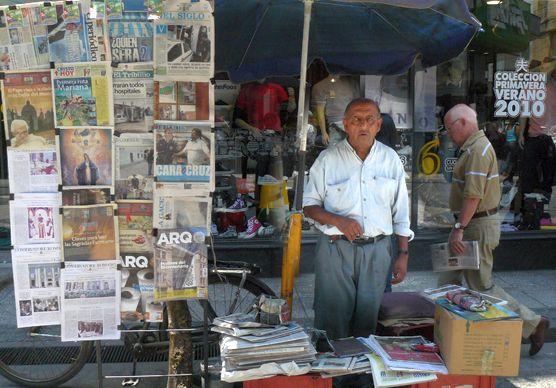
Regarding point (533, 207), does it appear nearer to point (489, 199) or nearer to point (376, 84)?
point (376, 84)

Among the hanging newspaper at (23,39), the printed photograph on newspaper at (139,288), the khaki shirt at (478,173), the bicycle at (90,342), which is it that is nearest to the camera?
the hanging newspaper at (23,39)

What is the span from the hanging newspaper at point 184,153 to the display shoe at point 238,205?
3.74m

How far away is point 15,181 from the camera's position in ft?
9.51

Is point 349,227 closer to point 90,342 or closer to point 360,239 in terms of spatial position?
point 360,239

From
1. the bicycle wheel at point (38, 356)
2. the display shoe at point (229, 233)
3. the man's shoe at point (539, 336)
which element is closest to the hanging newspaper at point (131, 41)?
the bicycle wheel at point (38, 356)

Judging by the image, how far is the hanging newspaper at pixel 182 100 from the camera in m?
2.90

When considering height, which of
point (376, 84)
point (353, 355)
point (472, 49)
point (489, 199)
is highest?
point (472, 49)

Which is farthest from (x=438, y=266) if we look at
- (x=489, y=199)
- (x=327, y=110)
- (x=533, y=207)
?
(x=533, y=207)

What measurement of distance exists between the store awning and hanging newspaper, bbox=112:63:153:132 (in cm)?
93

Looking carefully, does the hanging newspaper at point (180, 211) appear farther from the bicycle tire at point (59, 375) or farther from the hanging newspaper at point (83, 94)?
the bicycle tire at point (59, 375)

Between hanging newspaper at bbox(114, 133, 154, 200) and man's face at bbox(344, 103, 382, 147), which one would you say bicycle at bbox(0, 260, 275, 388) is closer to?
hanging newspaper at bbox(114, 133, 154, 200)

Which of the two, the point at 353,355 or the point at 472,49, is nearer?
the point at 353,355

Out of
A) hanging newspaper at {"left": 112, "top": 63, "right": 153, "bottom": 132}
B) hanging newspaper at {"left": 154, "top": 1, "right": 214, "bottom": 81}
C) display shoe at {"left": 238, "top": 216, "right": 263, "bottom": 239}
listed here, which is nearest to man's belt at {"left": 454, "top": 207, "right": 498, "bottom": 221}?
hanging newspaper at {"left": 154, "top": 1, "right": 214, "bottom": 81}

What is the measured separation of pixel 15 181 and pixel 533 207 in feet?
20.2
